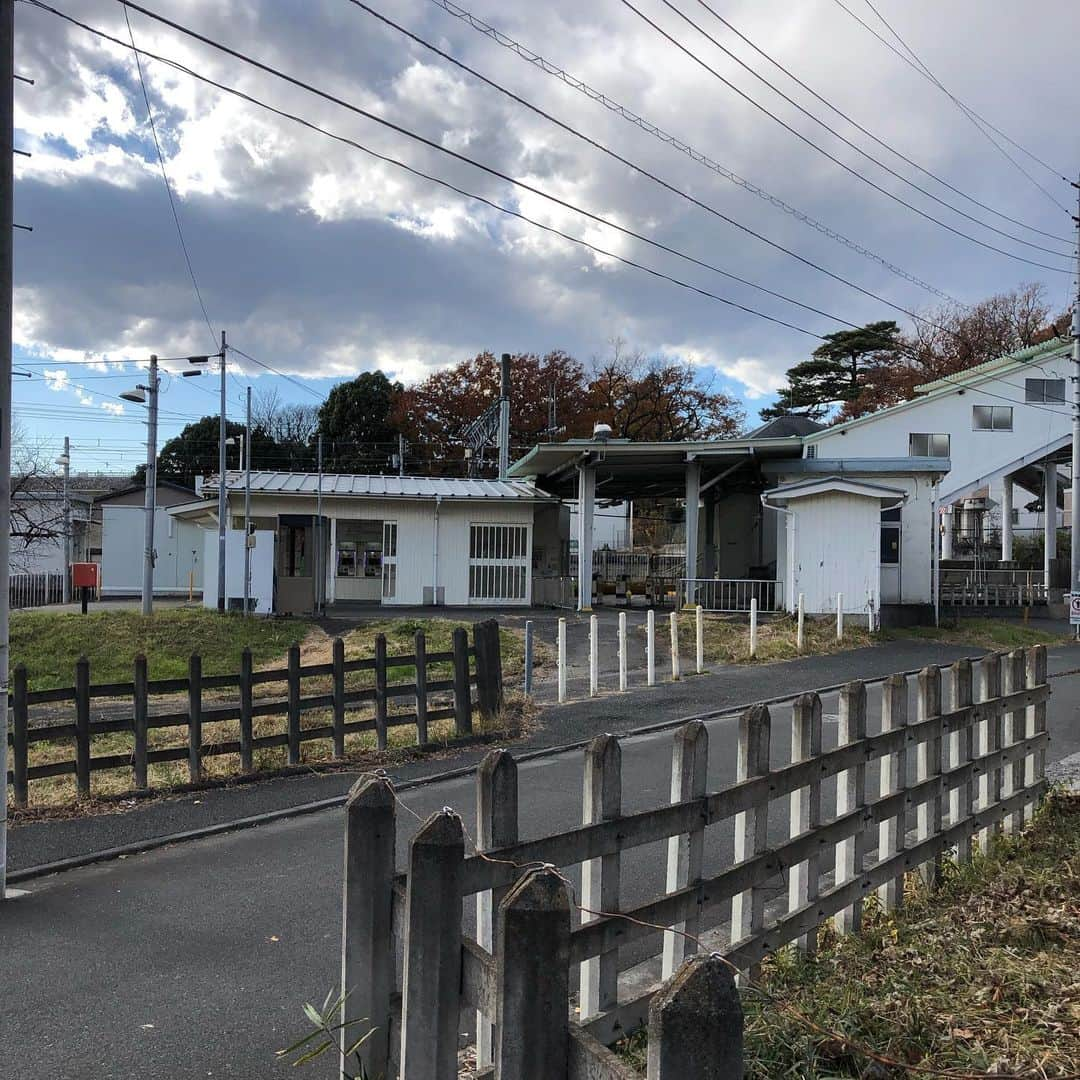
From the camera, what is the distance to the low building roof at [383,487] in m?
25.6

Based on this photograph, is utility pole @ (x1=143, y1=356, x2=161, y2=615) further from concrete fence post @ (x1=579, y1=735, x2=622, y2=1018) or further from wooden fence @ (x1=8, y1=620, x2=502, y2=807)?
concrete fence post @ (x1=579, y1=735, x2=622, y2=1018)

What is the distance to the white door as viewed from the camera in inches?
1033

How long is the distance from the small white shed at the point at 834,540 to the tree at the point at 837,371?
3204cm

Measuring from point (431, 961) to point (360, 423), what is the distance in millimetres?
59387

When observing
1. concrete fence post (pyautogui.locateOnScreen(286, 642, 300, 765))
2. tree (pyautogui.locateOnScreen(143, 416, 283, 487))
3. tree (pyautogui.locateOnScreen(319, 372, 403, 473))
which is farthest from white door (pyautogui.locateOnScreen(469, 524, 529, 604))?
tree (pyautogui.locateOnScreen(143, 416, 283, 487))

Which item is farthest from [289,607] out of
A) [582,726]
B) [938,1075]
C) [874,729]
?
[938,1075]

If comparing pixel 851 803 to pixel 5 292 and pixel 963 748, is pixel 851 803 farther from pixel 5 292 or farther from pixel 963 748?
pixel 5 292

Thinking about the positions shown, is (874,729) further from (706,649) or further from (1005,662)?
(706,649)

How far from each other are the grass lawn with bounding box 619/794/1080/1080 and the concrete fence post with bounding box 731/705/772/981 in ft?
0.75

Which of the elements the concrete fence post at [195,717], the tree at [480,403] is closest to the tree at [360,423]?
the tree at [480,403]

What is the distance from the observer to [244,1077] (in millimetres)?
3430

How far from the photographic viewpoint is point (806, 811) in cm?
411

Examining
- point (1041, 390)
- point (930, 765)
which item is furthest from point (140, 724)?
point (1041, 390)

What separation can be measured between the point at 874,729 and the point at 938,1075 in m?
8.42
